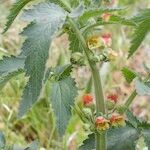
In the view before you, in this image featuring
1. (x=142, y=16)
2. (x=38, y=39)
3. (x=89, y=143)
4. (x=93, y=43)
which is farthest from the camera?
(x=89, y=143)

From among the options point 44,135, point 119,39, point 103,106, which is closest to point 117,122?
point 103,106

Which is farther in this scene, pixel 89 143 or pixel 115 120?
pixel 89 143

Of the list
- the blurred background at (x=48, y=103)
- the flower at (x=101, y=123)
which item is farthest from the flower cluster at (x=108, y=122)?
the blurred background at (x=48, y=103)

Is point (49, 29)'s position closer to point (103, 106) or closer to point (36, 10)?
point (36, 10)

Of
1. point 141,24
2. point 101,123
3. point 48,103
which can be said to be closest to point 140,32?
point 141,24

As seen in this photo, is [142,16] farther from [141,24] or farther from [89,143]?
[89,143]

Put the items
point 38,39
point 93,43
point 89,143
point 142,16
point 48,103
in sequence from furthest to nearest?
point 48,103, point 89,143, point 142,16, point 93,43, point 38,39

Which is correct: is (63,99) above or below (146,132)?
above
